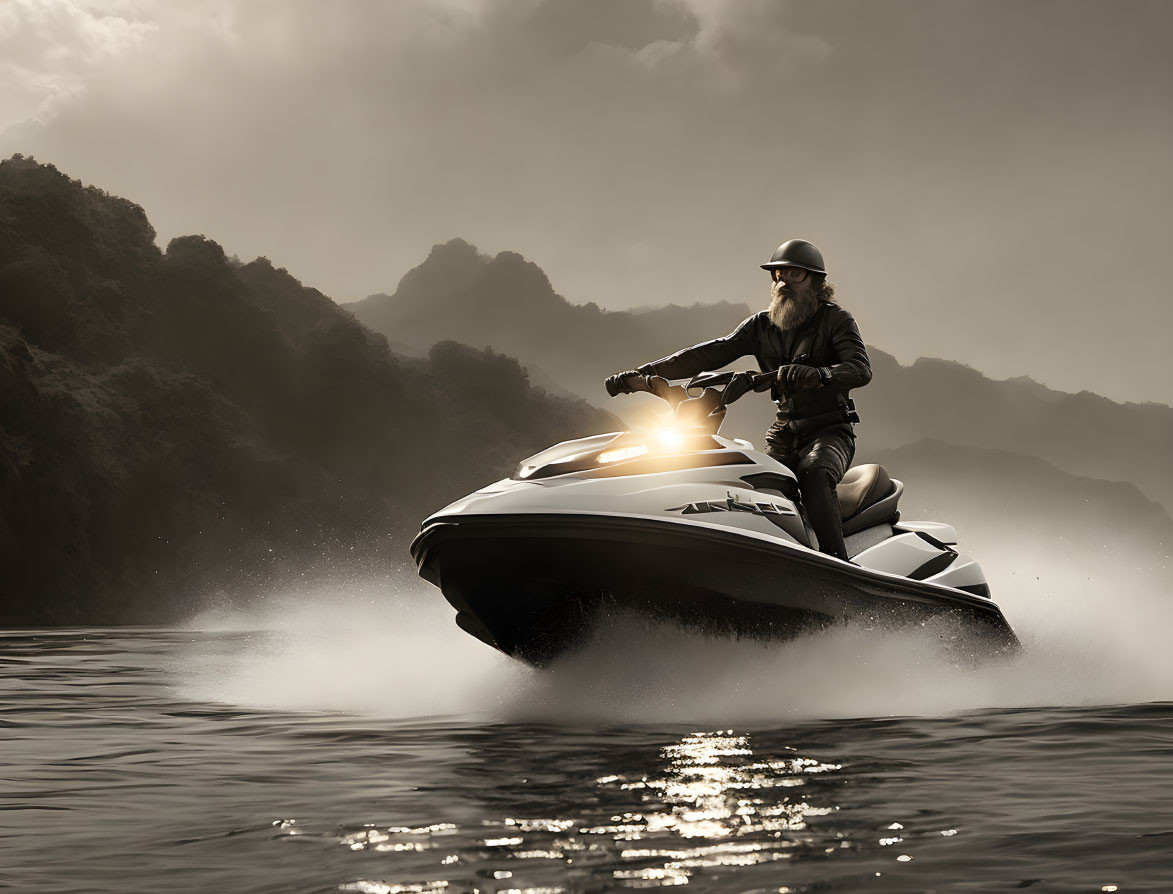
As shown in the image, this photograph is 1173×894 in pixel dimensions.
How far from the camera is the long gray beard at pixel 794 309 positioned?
7898 millimetres

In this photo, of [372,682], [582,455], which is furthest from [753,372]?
[372,682]

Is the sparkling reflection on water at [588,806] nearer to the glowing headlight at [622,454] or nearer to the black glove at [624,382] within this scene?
the glowing headlight at [622,454]

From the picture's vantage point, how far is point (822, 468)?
7480 mm

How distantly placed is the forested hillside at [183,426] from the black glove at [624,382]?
4141 cm

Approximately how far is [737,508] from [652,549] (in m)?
0.54

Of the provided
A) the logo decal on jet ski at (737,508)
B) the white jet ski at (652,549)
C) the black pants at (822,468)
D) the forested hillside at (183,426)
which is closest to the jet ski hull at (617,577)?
the white jet ski at (652,549)

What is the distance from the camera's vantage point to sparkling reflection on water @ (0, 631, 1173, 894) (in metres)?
3.52

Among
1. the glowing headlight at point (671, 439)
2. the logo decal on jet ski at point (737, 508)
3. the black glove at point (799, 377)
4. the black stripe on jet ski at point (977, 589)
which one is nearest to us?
the logo decal on jet ski at point (737, 508)

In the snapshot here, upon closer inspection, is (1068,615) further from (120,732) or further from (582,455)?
(120,732)

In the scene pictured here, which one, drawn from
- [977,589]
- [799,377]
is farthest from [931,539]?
[799,377]

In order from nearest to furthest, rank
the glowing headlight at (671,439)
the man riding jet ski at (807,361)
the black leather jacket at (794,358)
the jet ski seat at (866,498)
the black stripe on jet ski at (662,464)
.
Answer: the black stripe on jet ski at (662,464), the glowing headlight at (671,439), the man riding jet ski at (807,361), the black leather jacket at (794,358), the jet ski seat at (866,498)

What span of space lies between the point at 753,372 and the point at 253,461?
2401 inches

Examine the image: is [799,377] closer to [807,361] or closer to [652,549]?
[807,361]

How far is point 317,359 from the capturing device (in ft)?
262
